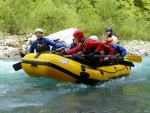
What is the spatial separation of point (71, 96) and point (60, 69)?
2.88ft

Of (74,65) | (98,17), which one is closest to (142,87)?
(74,65)

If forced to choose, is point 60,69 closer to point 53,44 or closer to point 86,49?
point 86,49

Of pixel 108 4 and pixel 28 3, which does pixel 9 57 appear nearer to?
pixel 28 3

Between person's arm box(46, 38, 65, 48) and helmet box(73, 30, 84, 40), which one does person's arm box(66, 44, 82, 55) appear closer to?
helmet box(73, 30, 84, 40)

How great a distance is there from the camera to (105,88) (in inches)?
309

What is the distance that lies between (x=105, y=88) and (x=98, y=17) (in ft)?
62.9

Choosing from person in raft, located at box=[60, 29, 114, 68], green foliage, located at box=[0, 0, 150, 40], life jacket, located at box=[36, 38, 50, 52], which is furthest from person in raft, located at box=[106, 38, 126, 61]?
green foliage, located at box=[0, 0, 150, 40]

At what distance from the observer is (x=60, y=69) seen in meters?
7.36

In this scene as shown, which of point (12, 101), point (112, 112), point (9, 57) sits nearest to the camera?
point (112, 112)

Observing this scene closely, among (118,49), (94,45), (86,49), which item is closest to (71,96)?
(86,49)

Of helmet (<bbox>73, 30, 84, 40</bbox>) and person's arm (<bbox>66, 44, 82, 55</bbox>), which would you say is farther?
person's arm (<bbox>66, 44, 82, 55</bbox>)

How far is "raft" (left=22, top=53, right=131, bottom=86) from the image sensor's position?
7.30 metres

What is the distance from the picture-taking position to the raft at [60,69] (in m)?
7.30

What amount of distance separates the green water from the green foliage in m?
13.7
